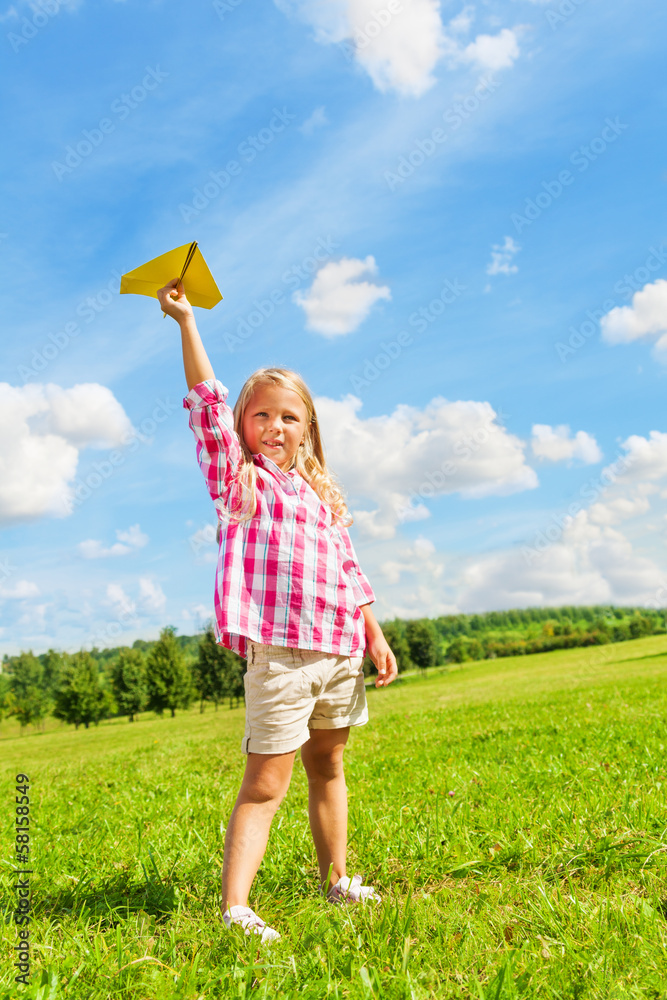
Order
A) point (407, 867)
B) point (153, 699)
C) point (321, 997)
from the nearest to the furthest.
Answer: point (321, 997) → point (407, 867) → point (153, 699)

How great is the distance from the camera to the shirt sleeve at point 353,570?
113 inches

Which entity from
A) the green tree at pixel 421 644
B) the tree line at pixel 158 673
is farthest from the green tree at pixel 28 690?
the green tree at pixel 421 644

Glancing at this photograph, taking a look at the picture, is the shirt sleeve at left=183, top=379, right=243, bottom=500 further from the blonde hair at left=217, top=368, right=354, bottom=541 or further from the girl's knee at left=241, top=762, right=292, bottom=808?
the girl's knee at left=241, top=762, right=292, bottom=808

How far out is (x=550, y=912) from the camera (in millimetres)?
2133

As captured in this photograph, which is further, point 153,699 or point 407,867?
point 153,699

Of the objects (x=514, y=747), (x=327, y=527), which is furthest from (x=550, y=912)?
(x=514, y=747)

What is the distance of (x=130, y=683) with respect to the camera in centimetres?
5456

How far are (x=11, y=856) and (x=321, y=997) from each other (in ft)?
8.27

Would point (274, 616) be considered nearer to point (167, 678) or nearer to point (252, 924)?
point (252, 924)

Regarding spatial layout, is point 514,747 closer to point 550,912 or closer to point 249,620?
point 550,912

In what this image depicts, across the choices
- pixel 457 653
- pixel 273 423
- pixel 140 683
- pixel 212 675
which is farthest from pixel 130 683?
pixel 273 423

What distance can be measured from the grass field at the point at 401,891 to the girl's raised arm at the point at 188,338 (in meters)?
2.05

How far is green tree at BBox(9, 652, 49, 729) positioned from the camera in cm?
6262

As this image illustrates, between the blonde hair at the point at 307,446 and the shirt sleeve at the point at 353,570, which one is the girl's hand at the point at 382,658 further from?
the blonde hair at the point at 307,446
